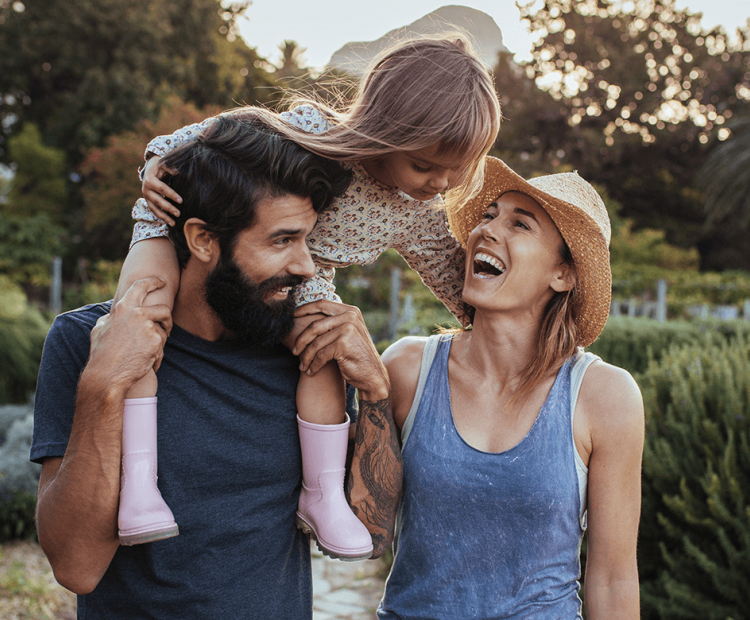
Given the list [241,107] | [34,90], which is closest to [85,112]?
[34,90]

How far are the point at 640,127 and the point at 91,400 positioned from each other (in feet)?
90.7

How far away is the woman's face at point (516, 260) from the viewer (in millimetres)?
2127

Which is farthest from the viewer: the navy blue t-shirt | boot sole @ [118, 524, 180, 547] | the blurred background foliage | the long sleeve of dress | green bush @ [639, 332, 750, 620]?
the blurred background foliage

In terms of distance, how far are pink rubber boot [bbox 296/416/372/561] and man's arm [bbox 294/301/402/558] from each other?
0.06 metres

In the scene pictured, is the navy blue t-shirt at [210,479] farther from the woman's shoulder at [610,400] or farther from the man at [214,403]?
the woman's shoulder at [610,400]

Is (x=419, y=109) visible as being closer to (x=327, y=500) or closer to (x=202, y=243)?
(x=202, y=243)

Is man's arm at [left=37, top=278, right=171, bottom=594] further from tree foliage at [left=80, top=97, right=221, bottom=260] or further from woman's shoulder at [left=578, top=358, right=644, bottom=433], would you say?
A: tree foliage at [left=80, top=97, right=221, bottom=260]

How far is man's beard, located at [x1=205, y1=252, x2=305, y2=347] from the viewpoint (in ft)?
6.23

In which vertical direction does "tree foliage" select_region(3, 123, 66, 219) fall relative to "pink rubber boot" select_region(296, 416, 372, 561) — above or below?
above

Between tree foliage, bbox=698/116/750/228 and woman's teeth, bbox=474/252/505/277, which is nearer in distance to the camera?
woman's teeth, bbox=474/252/505/277

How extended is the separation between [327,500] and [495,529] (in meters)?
0.52

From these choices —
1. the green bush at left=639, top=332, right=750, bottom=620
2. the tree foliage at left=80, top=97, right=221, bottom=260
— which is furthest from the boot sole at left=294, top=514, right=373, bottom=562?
the tree foliage at left=80, top=97, right=221, bottom=260

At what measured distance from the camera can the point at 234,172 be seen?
186 cm

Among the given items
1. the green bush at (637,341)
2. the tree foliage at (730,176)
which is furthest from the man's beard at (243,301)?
the tree foliage at (730,176)
